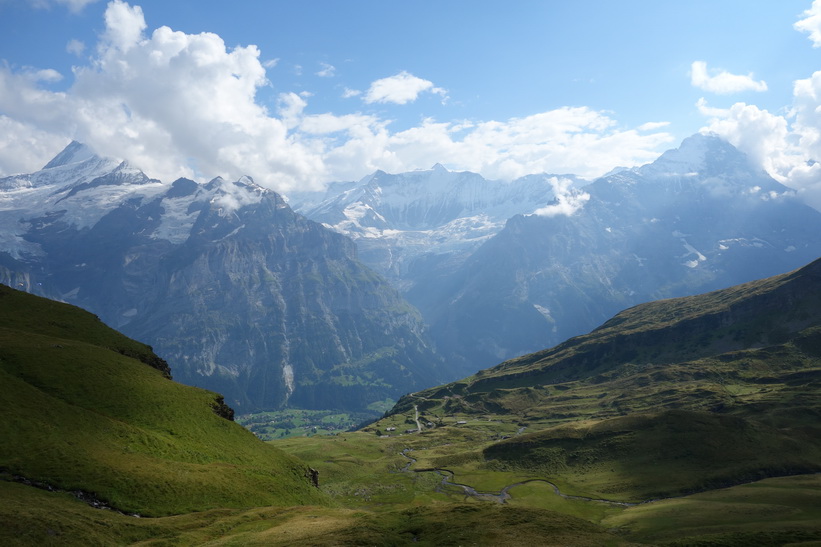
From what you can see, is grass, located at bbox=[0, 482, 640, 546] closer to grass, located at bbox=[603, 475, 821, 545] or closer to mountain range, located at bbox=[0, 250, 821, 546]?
mountain range, located at bbox=[0, 250, 821, 546]

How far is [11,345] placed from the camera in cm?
10394

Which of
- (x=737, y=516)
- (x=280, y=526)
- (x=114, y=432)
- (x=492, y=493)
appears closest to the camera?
(x=280, y=526)

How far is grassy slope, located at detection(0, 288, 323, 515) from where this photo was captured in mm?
79812

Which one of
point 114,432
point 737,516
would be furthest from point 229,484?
point 737,516

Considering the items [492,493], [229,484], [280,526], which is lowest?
[492,493]

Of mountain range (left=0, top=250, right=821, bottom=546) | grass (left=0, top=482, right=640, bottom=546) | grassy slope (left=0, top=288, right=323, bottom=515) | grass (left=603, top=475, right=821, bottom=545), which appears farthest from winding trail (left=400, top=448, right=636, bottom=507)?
grass (left=0, top=482, right=640, bottom=546)

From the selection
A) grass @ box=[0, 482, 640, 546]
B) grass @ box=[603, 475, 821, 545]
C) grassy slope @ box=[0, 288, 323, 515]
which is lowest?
grass @ box=[603, 475, 821, 545]

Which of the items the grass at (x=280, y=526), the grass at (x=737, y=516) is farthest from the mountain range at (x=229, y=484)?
the grass at (x=737, y=516)

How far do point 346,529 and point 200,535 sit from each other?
20732 mm

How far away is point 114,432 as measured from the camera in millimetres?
93688

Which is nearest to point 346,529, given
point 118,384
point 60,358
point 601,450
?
point 118,384

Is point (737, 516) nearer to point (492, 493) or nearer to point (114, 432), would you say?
point (492, 493)

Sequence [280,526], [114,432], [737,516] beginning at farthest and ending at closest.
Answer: [737,516] → [114,432] → [280,526]

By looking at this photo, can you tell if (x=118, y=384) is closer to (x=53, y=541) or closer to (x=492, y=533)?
(x=53, y=541)
